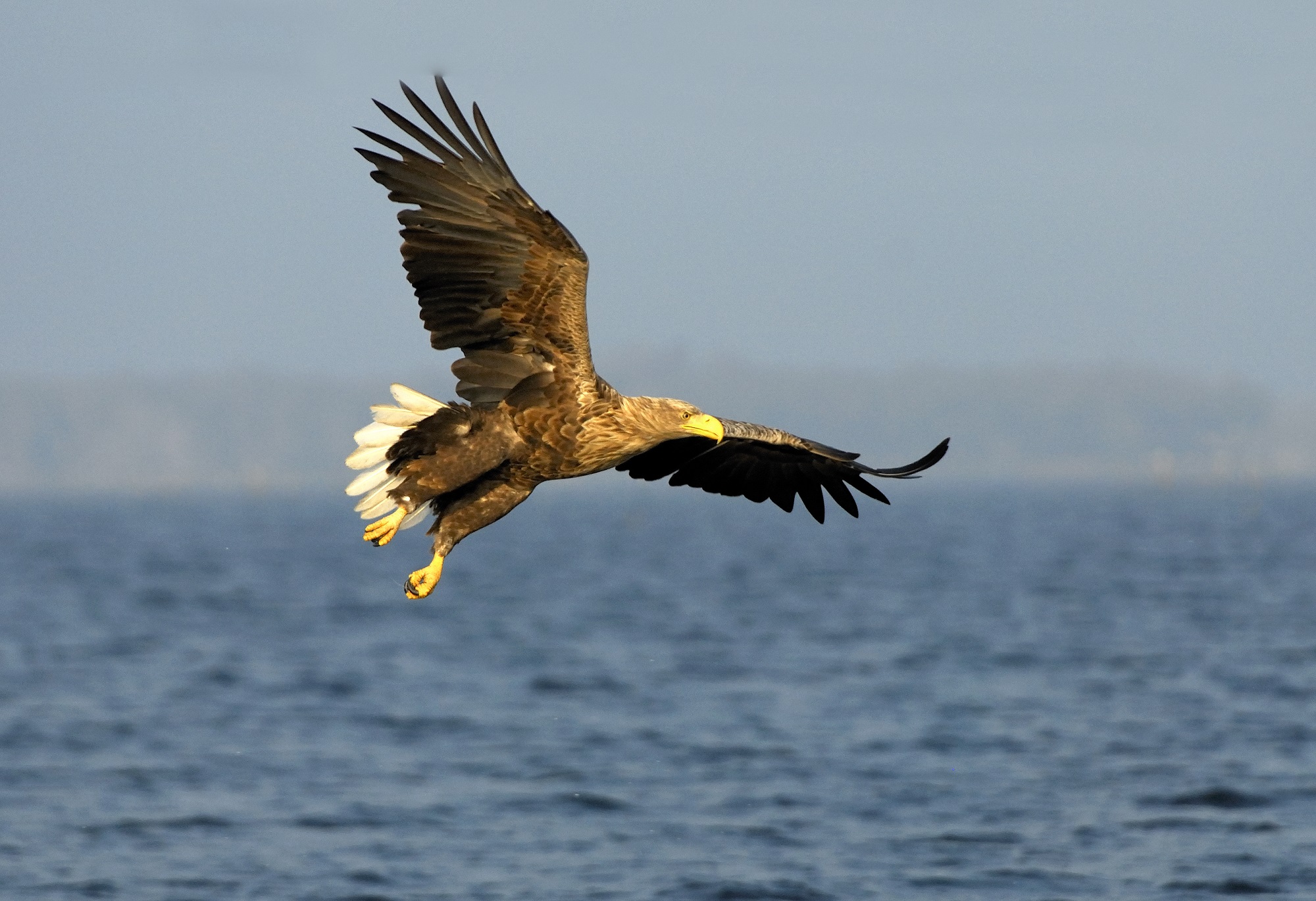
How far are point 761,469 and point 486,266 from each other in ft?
9.31

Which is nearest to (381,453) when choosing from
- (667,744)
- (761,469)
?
(761,469)

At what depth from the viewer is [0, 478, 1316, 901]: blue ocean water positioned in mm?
15094

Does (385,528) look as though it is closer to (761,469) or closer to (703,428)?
(703,428)

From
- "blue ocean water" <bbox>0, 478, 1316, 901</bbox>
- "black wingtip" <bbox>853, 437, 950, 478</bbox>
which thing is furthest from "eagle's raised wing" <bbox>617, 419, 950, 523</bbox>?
"blue ocean water" <bbox>0, 478, 1316, 901</bbox>

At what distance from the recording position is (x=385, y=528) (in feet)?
24.9

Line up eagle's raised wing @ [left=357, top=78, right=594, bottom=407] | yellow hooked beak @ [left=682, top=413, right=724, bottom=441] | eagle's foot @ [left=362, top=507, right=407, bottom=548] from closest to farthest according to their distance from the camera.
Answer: eagle's raised wing @ [left=357, top=78, right=594, bottom=407] → eagle's foot @ [left=362, top=507, right=407, bottom=548] → yellow hooked beak @ [left=682, top=413, right=724, bottom=441]

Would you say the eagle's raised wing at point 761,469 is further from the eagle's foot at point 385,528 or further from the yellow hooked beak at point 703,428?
the eagle's foot at point 385,528

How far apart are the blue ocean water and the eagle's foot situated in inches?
296

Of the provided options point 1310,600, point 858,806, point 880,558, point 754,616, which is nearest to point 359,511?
point 858,806

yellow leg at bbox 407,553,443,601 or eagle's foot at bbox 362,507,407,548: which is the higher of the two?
eagle's foot at bbox 362,507,407,548

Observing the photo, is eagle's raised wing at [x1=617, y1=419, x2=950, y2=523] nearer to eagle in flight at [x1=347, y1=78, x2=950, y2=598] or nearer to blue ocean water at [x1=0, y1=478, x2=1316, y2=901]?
eagle in flight at [x1=347, y1=78, x2=950, y2=598]

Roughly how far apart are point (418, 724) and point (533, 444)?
51.6 feet

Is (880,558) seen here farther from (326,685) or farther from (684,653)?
(326,685)

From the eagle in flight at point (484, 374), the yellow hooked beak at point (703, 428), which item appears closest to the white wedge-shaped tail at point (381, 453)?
the eagle in flight at point (484, 374)
